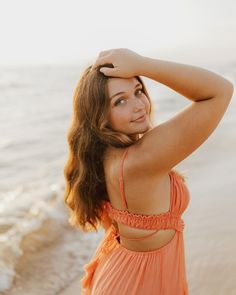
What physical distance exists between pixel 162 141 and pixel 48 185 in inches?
251

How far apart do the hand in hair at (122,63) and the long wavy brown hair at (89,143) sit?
0.05 metres

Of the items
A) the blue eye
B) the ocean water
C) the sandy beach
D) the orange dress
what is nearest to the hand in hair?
the blue eye

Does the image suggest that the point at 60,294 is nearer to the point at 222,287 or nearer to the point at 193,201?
the point at 222,287

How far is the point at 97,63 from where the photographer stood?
7.39 feet

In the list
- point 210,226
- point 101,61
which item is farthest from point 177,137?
point 210,226

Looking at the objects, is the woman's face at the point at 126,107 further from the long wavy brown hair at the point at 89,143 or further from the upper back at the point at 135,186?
the upper back at the point at 135,186

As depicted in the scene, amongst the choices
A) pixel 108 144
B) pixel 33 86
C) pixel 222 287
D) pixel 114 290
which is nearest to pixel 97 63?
pixel 108 144

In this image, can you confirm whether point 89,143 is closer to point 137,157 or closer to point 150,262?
point 137,157

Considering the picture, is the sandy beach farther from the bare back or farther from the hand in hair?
the hand in hair

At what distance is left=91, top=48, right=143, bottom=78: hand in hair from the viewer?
2.15 meters

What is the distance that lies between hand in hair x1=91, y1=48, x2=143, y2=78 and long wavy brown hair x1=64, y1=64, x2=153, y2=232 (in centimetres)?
5

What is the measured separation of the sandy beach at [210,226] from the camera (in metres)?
4.19

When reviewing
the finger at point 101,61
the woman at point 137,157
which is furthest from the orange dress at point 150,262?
the finger at point 101,61

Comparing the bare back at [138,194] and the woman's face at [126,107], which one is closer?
the bare back at [138,194]
